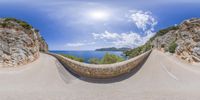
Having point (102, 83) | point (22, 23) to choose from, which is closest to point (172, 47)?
point (102, 83)

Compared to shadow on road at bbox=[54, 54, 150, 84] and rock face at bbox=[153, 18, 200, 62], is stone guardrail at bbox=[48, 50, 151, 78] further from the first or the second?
rock face at bbox=[153, 18, 200, 62]

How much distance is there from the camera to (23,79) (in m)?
12.6

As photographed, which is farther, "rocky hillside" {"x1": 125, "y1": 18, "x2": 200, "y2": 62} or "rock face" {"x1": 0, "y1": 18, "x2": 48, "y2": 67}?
"rocky hillside" {"x1": 125, "y1": 18, "x2": 200, "y2": 62}

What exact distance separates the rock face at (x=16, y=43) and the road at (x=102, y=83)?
2.29 ft

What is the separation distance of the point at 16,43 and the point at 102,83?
638 centimetres

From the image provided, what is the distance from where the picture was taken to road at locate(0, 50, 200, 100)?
34.2 ft

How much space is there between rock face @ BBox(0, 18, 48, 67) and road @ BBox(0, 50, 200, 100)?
70 cm

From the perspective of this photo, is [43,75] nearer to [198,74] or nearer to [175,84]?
[175,84]

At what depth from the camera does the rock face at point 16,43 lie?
1509cm

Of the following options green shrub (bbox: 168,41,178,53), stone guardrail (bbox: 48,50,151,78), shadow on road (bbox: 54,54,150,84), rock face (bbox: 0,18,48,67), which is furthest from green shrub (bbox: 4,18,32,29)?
green shrub (bbox: 168,41,178,53)

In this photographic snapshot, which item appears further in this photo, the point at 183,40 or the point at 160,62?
the point at 183,40

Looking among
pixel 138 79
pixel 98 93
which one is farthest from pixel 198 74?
pixel 98 93

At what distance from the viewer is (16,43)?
15977mm

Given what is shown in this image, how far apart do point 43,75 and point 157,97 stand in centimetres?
589
